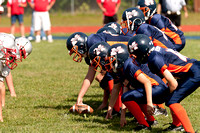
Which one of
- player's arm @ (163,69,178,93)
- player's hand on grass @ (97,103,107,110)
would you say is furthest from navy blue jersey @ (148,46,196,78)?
player's hand on grass @ (97,103,107,110)

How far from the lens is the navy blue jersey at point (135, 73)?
5020 millimetres

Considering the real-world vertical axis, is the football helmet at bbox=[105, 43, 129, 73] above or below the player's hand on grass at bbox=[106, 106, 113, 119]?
above

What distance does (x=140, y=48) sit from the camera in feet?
15.6

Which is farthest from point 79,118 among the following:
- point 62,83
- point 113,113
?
point 62,83

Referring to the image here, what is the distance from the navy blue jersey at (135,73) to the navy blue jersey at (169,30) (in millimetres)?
1615

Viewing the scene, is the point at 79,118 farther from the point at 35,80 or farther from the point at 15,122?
the point at 35,80

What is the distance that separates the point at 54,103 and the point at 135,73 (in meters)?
2.43

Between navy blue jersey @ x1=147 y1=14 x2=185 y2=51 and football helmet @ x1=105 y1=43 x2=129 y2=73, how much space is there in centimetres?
Result: 179

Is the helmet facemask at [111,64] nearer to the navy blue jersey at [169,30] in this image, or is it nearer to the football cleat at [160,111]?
the football cleat at [160,111]

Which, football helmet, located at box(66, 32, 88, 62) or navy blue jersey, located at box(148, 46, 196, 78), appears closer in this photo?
navy blue jersey, located at box(148, 46, 196, 78)

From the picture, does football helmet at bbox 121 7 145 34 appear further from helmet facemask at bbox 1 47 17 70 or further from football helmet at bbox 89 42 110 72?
helmet facemask at bbox 1 47 17 70

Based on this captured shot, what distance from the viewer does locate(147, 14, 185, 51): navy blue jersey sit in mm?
6742

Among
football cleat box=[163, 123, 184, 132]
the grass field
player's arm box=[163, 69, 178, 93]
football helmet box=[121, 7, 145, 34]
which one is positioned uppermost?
football helmet box=[121, 7, 145, 34]

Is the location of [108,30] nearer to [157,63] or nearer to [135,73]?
[135,73]
